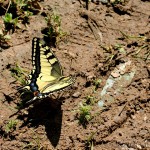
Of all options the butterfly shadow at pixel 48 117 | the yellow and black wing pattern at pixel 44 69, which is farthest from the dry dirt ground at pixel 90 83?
the yellow and black wing pattern at pixel 44 69

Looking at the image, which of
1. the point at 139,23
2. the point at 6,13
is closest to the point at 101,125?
the point at 139,23

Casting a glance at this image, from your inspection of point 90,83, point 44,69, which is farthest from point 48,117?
point 90,83

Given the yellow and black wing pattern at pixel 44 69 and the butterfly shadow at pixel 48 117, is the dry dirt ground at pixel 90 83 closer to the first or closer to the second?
the butterfly shadow at pixel 48 117

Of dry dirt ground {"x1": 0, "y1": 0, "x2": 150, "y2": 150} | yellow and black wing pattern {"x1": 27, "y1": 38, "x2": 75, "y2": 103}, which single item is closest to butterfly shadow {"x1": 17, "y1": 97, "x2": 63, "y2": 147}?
dry dirt ground {"x1": 0, "y1": 0, "x2": 150, "y2": 150}

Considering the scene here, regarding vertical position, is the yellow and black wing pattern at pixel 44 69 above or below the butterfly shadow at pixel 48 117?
above

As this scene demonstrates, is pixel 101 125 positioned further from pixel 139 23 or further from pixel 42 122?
pixel 139 23

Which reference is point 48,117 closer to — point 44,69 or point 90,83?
point 44,69
